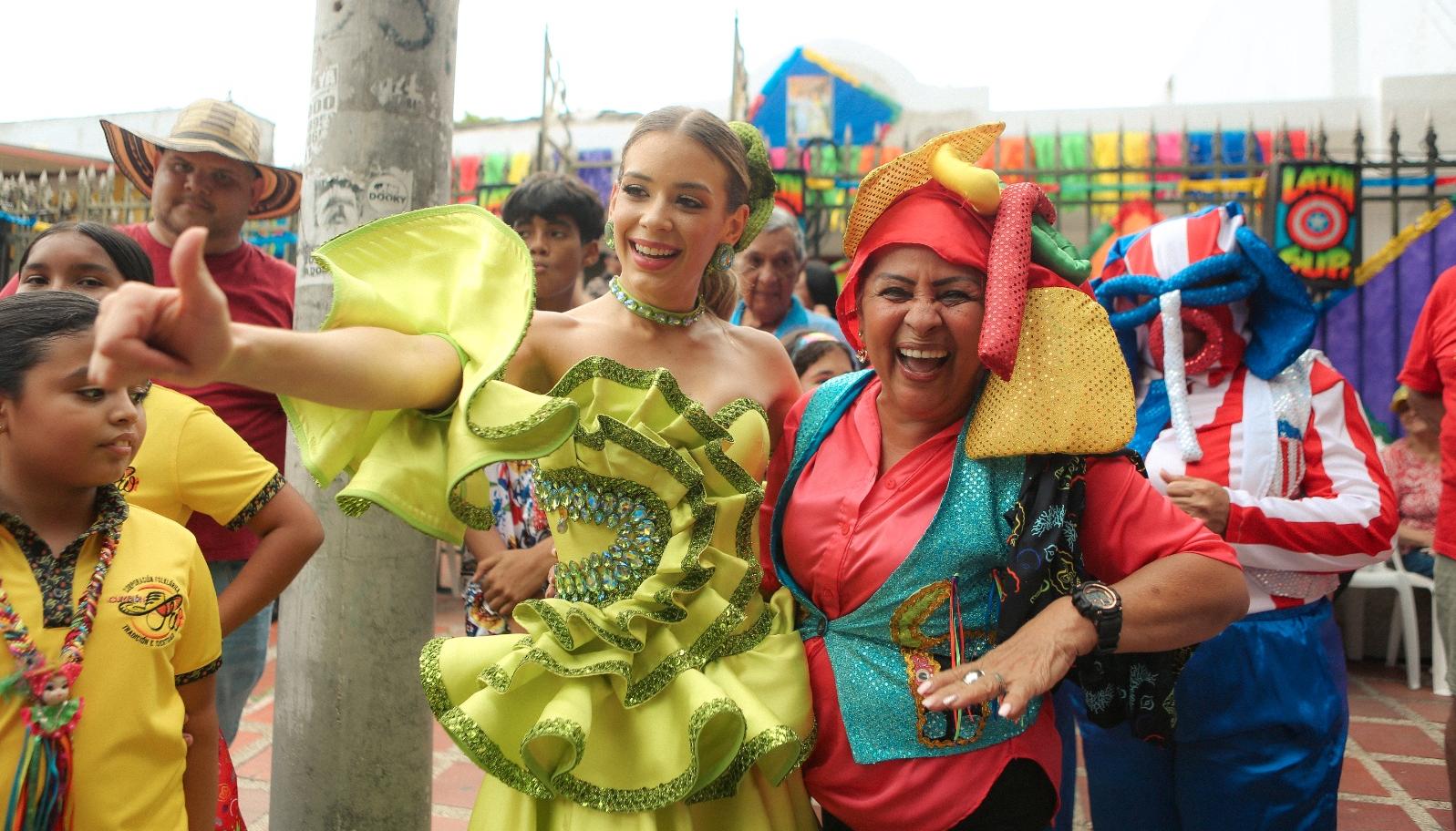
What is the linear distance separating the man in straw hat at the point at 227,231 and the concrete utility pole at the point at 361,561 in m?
0.24

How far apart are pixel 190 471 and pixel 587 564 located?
3.14 feet

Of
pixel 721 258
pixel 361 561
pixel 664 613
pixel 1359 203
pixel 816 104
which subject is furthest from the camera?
pixel 816 104

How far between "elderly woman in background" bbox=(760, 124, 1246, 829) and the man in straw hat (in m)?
1.67

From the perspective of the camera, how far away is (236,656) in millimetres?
2666

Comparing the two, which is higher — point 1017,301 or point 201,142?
point 201,142

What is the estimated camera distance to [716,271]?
2197 mm

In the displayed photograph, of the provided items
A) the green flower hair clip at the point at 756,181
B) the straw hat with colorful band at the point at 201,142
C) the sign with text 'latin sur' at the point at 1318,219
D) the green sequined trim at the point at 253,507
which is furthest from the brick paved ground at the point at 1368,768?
→ the sign with text 'latin sur' at the point at 1318,219

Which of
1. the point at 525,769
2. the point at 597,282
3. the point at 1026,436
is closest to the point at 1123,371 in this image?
the point at 1026,436

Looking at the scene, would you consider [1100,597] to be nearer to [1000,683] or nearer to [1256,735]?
[1000,683]

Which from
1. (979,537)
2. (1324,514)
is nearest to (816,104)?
(1324,514)

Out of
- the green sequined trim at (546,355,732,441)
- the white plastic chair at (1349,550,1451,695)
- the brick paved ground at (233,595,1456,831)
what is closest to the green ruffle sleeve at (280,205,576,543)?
the green sequined trim at (546,355,732,441)

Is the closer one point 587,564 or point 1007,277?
point 1007,277

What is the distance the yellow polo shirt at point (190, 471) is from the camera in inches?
86.7

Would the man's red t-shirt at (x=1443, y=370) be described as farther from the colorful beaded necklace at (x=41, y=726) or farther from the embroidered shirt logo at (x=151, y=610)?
the colorful beaded necklace at (x=41, y=726)
